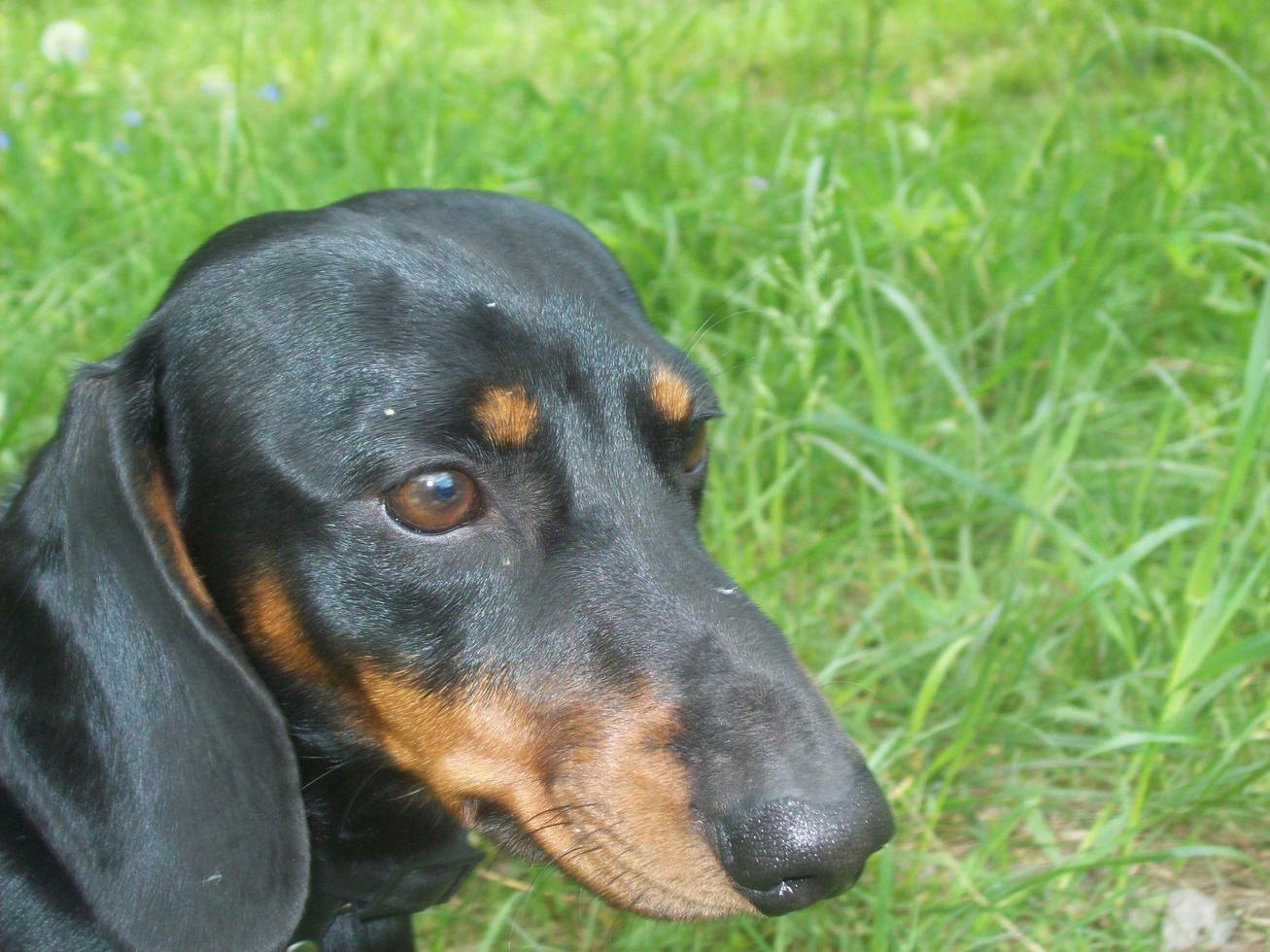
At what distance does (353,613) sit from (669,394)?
588mm

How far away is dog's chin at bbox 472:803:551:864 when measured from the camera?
2061mm

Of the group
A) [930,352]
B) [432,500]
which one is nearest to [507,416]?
[432,500]

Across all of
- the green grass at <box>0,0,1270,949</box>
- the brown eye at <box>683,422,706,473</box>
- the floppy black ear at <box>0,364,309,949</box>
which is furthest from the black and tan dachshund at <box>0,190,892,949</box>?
the green grass at <box>0,0,1270,949</box>

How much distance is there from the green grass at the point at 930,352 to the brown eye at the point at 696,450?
0.70 meters

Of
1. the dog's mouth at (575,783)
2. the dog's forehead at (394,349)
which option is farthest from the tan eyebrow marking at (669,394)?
the dog's mouth at (575,783)

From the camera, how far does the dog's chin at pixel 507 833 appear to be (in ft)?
6.76

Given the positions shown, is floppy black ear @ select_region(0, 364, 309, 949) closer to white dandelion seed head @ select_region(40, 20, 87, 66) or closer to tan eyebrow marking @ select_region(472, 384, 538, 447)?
tan eyebrow marking @ select_region(472, 384, 538, 447)

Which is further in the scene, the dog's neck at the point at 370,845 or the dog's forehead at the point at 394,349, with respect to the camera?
the dog's neck at the point at 370,845

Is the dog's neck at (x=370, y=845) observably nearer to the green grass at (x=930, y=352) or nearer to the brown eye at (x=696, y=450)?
the green grass at (x=930, y=352)

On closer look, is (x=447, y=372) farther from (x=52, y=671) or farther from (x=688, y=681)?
(x=52, y=671)

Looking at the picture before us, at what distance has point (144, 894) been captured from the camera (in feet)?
6.41

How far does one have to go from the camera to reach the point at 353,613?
6.75 ft

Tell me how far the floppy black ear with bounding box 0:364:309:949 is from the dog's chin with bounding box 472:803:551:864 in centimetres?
25

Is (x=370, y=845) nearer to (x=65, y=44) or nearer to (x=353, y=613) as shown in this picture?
(x=353, y=613)
